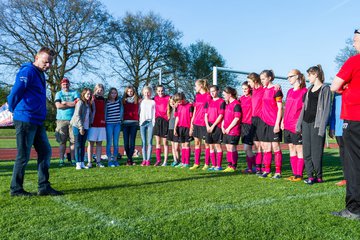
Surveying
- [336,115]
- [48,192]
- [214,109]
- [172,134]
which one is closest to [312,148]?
[336,115]

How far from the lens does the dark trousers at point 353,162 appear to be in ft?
13.1

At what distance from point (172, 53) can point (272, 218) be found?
1531 inches

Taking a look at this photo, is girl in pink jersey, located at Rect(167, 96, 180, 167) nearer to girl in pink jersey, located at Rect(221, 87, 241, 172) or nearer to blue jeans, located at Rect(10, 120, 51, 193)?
girl in pink jersey, located at Rect(221, 87, 241, 172)

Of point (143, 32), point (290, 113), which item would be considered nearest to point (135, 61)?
point (143, 32)

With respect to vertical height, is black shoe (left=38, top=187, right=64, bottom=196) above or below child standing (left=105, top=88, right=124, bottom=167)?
below

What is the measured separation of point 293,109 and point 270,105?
1.49 ft

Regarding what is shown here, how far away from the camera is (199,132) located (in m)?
8.78

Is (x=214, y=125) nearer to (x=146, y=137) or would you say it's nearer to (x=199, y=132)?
(x=199, y=132)

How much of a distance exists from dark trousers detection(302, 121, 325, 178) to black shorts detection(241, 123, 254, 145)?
1489 millimetres

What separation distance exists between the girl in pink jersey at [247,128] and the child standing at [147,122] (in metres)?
2.26

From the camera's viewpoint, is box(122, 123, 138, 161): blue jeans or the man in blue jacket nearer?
the man in blue jacket

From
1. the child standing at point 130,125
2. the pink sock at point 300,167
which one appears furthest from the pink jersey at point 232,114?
the child standing at point 130,125

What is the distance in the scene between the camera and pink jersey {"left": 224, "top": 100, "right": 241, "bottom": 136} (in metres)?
8.00

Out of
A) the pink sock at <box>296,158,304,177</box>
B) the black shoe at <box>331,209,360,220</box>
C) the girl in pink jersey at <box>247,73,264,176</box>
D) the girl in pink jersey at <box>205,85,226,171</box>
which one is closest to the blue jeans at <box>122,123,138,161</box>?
the girl in pink jersey at <box>205,85,226,171</box>
